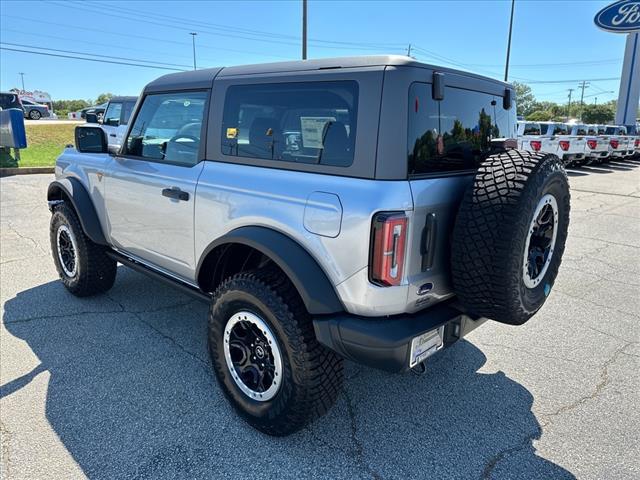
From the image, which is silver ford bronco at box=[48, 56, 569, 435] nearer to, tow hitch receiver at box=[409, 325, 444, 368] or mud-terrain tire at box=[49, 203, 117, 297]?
tow hitch receiver at box=[409, 325, 444, 368]

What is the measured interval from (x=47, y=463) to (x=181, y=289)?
1275mm

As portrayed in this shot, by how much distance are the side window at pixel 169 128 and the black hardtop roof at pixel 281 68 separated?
0.07 meters

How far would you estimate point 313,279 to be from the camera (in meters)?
2.24

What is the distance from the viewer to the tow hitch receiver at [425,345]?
2.19 metres

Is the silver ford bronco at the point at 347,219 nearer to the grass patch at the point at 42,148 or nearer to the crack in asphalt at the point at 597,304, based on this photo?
the crack in asphalt at the point at 597,304

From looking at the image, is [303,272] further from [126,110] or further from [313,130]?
[126,110]

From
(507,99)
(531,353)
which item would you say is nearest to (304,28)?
(507,99)

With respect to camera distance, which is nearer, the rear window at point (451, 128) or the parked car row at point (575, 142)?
the rear window at point (451, 128)

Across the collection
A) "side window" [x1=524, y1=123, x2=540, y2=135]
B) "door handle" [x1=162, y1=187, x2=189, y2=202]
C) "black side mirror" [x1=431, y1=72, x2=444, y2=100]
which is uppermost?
"side window" [x1=524, y1=123, x2=540, y2=135]

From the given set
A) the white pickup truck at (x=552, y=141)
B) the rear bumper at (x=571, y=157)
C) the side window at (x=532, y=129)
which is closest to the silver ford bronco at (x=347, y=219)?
the white pickup truck at (x=552, y=141)

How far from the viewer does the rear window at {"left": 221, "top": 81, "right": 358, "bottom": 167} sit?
227 centimetres

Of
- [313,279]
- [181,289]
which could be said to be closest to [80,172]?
[181,289]

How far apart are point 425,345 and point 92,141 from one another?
3.10 m

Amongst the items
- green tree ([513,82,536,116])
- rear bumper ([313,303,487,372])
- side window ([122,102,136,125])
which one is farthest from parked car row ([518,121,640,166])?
green tree ([513,82,536,116])
